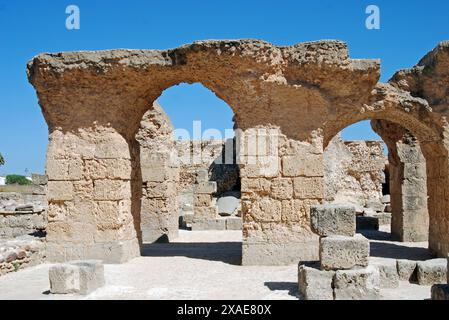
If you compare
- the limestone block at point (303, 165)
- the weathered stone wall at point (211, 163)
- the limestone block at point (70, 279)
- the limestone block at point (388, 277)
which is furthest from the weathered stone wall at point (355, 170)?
the limestone block at point (70, 279)

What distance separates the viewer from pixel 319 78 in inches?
351

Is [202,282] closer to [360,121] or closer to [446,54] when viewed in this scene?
[360,121]

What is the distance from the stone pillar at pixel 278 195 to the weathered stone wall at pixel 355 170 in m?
13.6

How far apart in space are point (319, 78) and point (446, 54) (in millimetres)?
2552

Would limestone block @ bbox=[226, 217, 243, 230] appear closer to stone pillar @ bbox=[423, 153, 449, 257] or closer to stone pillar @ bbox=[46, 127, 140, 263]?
stone pillar @ bbox=[46, 127, 140, 263]

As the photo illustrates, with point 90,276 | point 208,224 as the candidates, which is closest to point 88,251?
point 90,276

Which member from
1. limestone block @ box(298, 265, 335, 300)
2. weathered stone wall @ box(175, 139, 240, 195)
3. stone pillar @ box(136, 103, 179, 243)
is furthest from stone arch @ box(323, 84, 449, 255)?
weathered stone wall @ box(175, 139, 240, 195)

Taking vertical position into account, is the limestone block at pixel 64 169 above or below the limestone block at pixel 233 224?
above

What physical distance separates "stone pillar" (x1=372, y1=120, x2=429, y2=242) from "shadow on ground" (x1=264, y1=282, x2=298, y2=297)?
613 centimetres

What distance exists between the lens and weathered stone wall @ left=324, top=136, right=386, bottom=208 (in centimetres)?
2242

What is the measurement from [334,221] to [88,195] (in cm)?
503

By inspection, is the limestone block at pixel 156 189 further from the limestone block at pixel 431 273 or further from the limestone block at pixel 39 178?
the limestone block at pixel 431 273

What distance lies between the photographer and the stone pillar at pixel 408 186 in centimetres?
1204
